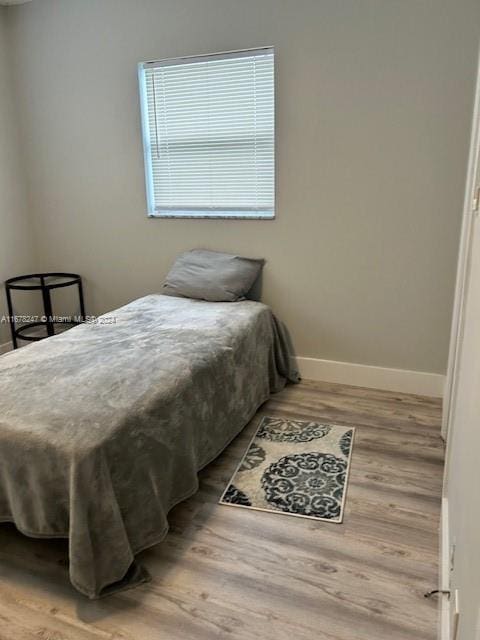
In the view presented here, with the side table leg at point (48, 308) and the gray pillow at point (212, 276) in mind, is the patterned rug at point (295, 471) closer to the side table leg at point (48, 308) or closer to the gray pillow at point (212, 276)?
the gray pillow at point (212, 276)

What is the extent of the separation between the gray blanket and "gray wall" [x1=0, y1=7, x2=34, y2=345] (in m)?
1.55

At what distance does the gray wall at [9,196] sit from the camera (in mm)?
3641

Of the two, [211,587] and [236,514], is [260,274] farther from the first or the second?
[211,587]

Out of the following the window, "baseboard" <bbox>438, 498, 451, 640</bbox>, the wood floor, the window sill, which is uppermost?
the window

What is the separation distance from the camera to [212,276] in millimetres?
3178

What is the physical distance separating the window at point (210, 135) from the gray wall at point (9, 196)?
45.8 inches

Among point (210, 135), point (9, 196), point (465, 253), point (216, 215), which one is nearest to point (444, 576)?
point (465, 253)

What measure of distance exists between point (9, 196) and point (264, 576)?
337cm

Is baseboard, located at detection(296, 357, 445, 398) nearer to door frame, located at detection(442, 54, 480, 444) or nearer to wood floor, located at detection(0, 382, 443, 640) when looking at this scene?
door frame, located at detection(442, 54, 480, 444)

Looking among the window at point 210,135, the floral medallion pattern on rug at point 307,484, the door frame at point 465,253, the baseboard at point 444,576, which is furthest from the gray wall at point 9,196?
the baseboard at point 444,576

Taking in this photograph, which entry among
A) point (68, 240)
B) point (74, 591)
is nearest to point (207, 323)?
point (74, 591)

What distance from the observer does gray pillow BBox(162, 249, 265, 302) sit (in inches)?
124

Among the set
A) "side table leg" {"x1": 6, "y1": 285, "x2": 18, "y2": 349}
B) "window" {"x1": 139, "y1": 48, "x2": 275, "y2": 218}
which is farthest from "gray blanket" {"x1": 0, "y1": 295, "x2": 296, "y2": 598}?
"side table leg" {"x1": 6, "y1": 285, "x2": 18, "y2": 349}

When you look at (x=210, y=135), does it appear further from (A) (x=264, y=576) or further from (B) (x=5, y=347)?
(A) (x=264, y=576)
